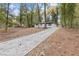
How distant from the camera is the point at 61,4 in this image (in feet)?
8.21

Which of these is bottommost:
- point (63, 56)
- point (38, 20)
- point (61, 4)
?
point (63, 56)

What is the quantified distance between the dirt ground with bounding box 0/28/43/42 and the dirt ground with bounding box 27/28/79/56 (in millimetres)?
178

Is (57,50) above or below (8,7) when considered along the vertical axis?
below

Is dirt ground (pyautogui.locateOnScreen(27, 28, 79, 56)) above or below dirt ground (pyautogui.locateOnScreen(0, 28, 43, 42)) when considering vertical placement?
below

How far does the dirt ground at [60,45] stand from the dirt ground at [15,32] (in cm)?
18

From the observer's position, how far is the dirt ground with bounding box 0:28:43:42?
2.49 metres

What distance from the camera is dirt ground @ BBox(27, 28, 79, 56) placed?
245 cm

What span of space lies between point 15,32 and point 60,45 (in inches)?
18.0

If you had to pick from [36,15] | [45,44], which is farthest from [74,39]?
[36,15]

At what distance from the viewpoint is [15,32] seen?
2529mm

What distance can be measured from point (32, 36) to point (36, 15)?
0.21m

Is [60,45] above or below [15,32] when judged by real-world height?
below

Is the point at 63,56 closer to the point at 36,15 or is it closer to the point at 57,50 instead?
the point at 57,50

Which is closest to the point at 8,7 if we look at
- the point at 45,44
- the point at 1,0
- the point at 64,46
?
the point at 1,0
